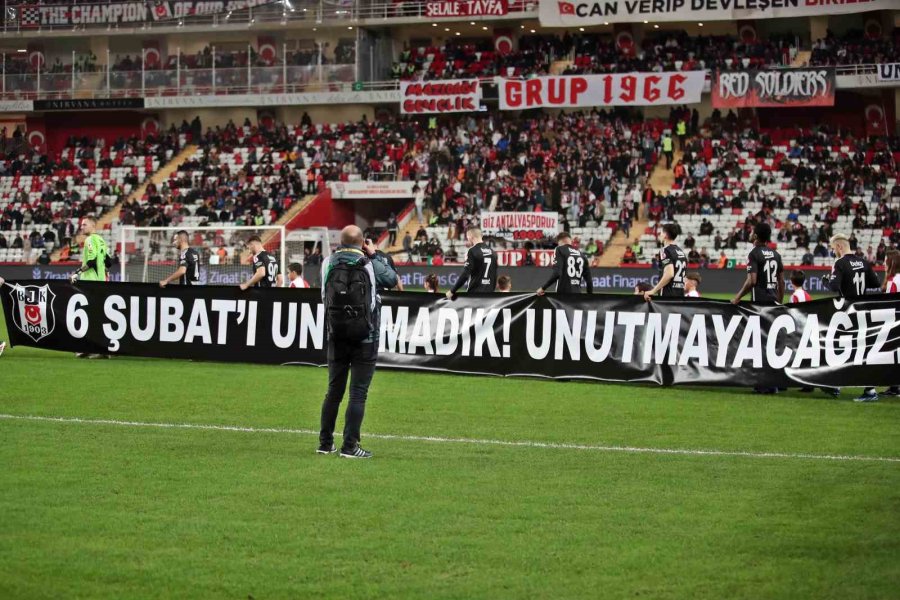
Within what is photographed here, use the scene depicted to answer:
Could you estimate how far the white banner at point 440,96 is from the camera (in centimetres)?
5347

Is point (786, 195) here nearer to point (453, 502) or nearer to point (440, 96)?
point (440, 96)

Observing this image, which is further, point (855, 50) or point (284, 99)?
point (284, 99)

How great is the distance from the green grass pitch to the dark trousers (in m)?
0.35

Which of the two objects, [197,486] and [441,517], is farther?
[197,486]

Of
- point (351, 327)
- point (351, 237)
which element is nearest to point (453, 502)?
point (351, 327)

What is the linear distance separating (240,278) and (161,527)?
22.3m

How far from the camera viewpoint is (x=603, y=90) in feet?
169

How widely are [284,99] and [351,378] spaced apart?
47.9 metres

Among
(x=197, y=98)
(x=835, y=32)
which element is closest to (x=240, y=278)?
(x=197, y=98)

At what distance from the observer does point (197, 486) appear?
9.12 m

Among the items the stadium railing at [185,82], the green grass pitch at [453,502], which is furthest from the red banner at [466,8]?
the green grass pitch at [453,502]

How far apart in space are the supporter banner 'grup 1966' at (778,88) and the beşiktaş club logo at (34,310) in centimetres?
3580

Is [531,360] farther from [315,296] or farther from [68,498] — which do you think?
[68,498]

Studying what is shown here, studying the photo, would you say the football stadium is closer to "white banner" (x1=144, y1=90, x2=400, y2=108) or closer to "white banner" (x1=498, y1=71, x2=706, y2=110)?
"white banner" (x1=498, y1=71, x2=706, y2=110)
